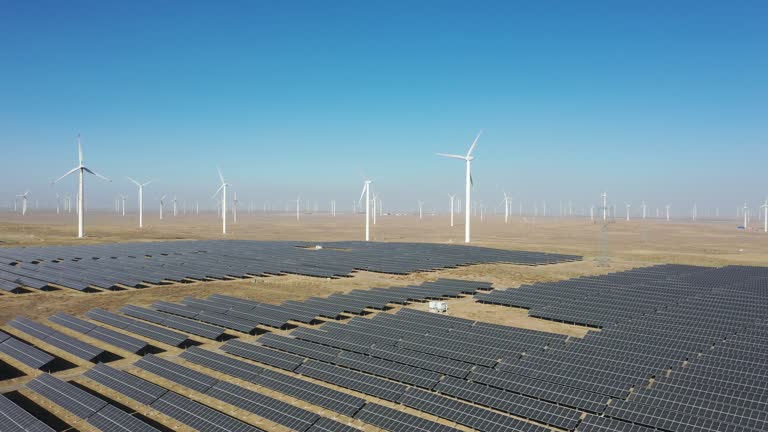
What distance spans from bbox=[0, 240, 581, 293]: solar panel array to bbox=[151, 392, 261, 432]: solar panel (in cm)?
3754

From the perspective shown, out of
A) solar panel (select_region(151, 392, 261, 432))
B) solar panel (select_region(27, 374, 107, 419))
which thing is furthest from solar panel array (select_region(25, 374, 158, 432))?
solar panel (select_region(151, 392, 261, 432))

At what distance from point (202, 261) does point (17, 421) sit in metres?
56.3

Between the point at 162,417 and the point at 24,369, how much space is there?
40.3 ft

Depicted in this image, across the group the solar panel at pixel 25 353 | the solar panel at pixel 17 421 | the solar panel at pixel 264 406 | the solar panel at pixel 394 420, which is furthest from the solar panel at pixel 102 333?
the solar panel at pixel 394 420

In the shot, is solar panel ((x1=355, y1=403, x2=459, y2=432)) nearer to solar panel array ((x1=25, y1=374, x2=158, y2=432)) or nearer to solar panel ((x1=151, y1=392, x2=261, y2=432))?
solar panel ((x1=151, y1=392, x2=261, y2=432))

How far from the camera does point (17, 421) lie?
20734 mm

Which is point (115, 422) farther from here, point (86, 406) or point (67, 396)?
point (67, 396)

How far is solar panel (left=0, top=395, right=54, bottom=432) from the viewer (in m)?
20.1

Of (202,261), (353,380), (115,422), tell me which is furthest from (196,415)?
(202,261)

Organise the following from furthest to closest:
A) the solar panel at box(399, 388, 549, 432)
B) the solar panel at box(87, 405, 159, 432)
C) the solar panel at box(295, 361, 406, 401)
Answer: the solar panel at box(295, 361, 406, 401), the solar panel at box(399, 388, 549, 432), the solar panel at box(87, 405, 159, 432)

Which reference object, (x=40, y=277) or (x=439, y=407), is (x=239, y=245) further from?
(x=439, y=407)

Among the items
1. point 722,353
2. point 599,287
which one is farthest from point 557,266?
point 722,353

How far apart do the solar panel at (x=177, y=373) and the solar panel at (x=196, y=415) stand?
1.83 m

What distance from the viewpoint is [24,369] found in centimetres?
2847
